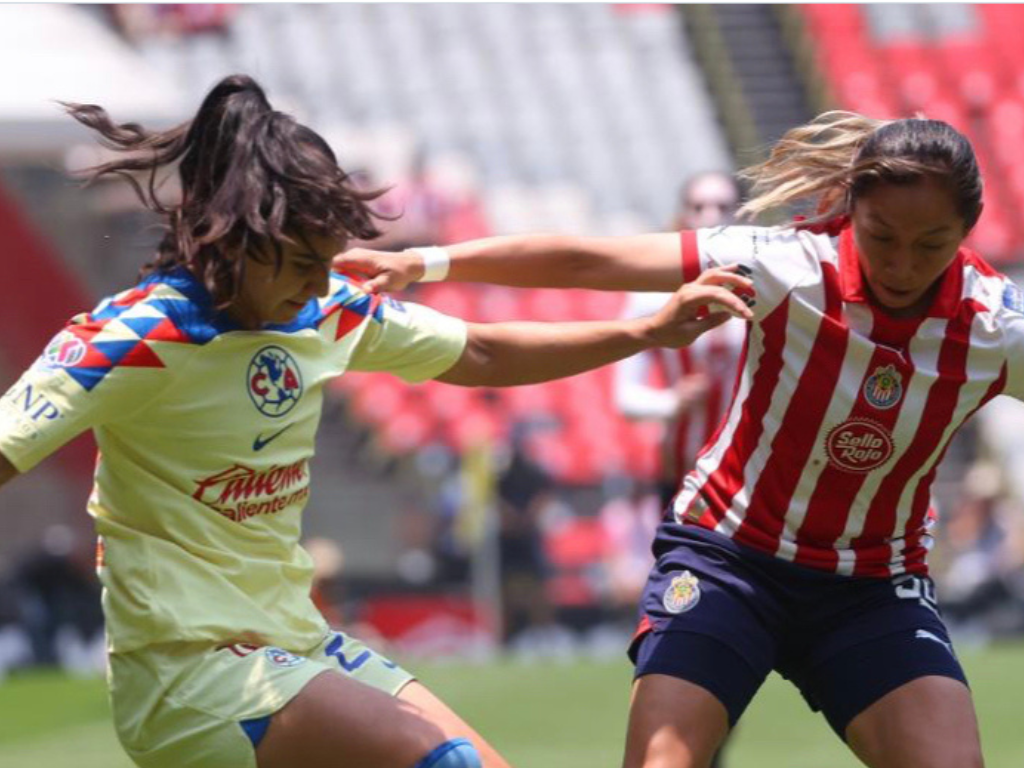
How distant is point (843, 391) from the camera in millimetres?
4234

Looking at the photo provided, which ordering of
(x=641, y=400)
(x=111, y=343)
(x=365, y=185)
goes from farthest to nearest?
(x=641, y=400), (x=365, y=185), (x=111, y=343)

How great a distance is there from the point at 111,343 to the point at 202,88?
15.7m

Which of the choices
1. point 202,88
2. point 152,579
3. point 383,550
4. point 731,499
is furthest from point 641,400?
point 202,88

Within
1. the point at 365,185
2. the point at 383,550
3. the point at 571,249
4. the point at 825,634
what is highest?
the point at 365,185

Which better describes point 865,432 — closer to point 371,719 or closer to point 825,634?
point 825,634

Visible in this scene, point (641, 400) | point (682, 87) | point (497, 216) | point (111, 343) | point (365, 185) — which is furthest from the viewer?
point (682, 87)

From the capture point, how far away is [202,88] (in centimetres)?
1888

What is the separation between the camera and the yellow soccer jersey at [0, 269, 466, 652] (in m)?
3.60

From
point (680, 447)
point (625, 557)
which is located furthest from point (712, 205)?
point (625, 557)

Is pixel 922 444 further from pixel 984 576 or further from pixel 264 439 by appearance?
pixel 984 576

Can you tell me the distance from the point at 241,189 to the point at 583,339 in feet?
2.92

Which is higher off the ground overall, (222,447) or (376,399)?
(222,447)

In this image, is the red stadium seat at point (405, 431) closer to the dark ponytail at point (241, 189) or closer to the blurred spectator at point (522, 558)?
the blurred spectator at point (522, 558)

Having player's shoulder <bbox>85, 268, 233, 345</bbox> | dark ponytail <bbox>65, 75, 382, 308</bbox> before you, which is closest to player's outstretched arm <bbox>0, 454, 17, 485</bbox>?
player's shoulder <bbox>85, 268, 233, 345</bbox>
